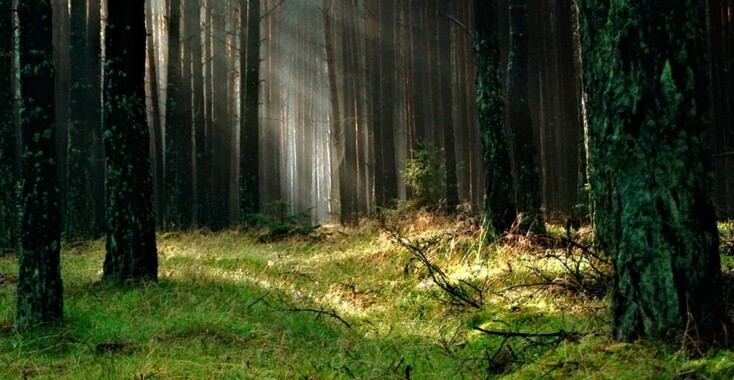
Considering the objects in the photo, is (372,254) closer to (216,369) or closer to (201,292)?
(201,292)

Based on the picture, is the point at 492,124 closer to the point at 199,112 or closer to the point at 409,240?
the point at 409,240

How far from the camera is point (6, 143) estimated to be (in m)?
13.8

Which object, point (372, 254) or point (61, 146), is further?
point (61, 146)

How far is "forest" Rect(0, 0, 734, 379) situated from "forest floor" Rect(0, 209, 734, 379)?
3 cm

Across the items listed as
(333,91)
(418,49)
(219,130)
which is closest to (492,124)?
(418,49)

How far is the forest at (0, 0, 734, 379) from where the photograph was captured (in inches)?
156

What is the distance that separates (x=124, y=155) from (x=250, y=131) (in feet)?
35.5

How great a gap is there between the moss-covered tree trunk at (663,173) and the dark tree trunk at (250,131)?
16.1 metres

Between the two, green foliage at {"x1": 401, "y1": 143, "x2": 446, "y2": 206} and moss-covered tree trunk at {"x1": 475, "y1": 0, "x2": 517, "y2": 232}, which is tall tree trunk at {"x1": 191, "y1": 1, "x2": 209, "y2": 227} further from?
moss-covered tree trunk at {"x1": 475, "y1": 0, "x2": 517, "y2": 232}

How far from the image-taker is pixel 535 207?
1242 cm

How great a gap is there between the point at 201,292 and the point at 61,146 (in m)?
17.9

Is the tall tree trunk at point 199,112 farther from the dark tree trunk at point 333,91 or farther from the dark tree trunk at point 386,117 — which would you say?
the dark tree trunk at point 386,117

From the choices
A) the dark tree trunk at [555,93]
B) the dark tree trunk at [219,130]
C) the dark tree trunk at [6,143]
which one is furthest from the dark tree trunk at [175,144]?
the dark tree trunk at [555,93]

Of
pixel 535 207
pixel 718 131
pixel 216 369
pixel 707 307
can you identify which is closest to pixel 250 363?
pixel 216 369
